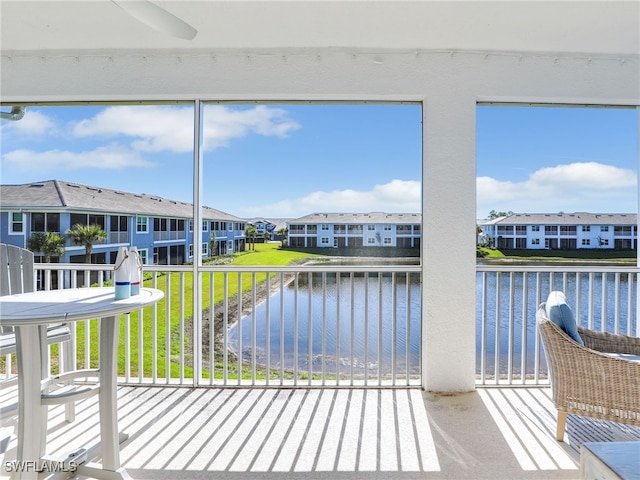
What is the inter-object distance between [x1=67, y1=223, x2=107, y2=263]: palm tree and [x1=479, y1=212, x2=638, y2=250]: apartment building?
3260mm

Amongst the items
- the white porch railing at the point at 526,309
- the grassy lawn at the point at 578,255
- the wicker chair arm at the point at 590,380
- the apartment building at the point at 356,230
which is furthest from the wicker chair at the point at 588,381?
the apartment building at the point at 356,230

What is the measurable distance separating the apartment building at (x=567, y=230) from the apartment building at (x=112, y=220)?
2285 millimetres

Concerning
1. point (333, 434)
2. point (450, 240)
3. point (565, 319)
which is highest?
point (450, 240)

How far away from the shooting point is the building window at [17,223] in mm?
2936

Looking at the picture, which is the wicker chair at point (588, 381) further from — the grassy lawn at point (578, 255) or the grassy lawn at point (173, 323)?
the grassy lawn at point (173, 323)

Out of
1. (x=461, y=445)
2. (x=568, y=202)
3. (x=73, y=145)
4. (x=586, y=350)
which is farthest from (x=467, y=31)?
(x=73, y=145)

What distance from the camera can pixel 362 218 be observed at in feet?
9.79

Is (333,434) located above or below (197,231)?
below

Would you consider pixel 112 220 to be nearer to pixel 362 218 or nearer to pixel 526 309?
pixel 362 218

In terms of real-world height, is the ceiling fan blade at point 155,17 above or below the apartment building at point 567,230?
above

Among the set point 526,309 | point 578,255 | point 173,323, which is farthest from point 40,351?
point 578,255

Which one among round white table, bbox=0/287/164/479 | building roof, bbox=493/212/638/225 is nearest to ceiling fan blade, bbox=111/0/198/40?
round white table, bbox=0/287/164/479

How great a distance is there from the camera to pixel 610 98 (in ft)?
9.39

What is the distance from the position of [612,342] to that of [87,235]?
3945mm
